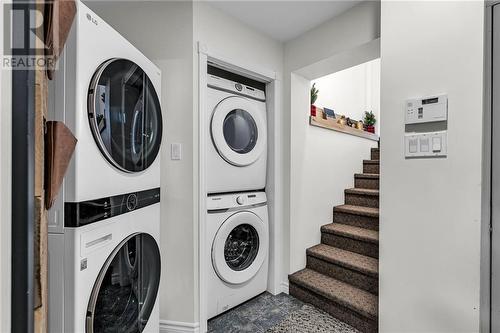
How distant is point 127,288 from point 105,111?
2.88 feet

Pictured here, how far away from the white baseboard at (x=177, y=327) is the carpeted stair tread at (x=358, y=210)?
5.57 feet

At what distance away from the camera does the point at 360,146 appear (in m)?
3.14

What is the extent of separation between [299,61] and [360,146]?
1602 millimetres

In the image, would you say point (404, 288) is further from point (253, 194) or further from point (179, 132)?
point (179, 132)

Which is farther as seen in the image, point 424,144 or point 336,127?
point 336,127

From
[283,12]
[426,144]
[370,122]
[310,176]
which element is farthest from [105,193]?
[370,122]

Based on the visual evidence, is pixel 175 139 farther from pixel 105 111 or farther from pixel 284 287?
pixel 284 287

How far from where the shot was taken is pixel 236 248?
2.03 metres

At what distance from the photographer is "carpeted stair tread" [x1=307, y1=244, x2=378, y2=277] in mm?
1861

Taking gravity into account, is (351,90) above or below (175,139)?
above

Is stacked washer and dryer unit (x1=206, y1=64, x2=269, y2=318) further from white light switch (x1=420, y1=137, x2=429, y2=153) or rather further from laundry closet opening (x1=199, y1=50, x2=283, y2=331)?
white light switch (x1=420, y1=137, x2=429, y2=153)

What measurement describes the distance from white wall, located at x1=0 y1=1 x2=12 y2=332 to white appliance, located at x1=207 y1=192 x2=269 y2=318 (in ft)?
4.04

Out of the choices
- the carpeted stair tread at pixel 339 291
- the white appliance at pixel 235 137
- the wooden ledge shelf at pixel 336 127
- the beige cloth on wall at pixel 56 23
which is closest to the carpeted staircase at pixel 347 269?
the carpeted stair tread at pixel 339 291

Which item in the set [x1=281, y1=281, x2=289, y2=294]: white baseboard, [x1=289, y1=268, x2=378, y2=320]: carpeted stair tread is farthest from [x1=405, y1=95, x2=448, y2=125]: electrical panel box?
[x1=281, y1=281, x2=289, y2=294]: white baseboard
